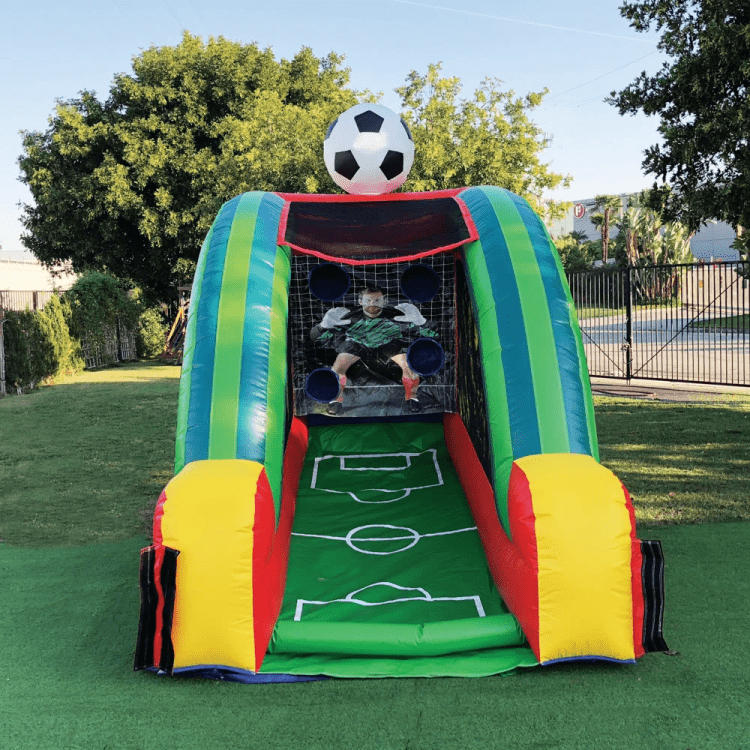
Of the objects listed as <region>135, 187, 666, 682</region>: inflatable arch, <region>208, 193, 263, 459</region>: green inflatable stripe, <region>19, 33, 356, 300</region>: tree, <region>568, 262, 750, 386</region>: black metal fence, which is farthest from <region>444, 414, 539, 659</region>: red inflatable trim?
<region>19, 33, 356, 300</region>: tree

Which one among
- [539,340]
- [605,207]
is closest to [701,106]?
[539,340]

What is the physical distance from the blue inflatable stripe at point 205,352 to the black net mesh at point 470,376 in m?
1.54

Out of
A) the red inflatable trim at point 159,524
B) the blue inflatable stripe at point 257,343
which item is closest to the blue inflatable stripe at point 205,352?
the blue inflatable stripe at point 257,343

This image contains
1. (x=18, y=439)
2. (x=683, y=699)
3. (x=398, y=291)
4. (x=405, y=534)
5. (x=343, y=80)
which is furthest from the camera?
(x=343, y=80)

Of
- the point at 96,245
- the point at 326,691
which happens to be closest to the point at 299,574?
the point at 326,691

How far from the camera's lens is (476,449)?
5.15 metres

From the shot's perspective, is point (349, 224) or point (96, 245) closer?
point (349, 224)

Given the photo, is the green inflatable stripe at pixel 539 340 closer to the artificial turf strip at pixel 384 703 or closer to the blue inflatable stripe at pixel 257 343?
the artificial turf strip at pixel 384 703

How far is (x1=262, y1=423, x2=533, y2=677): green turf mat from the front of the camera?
11.1 ft

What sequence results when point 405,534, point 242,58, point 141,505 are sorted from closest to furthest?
point 405,534 < point 141,505 < point 242,58

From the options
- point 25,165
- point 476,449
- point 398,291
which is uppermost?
point 25,165

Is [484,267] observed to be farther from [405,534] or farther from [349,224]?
[405,534]

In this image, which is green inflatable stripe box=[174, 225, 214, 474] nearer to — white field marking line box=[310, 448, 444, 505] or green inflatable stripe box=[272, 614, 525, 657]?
green inflatable stripe box=[272, 614, 525, 657]

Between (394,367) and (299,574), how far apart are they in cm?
217
